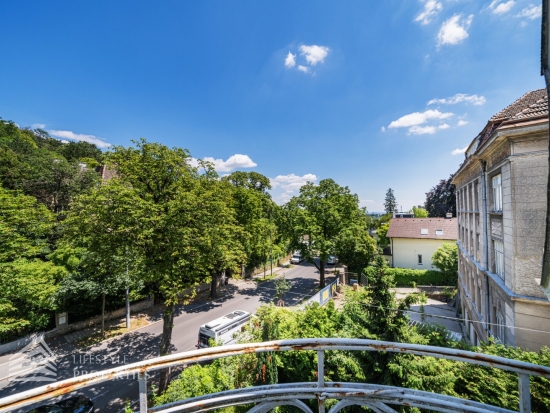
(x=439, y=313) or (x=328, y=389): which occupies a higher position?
(x=328, y=389)

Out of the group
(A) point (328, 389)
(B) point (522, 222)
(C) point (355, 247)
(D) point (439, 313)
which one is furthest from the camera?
(C) point (355, 247)

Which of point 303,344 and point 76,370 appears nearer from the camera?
point 303,344

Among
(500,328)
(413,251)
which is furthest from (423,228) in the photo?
(500,328)

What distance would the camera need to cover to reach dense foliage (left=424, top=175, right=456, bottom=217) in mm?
44188

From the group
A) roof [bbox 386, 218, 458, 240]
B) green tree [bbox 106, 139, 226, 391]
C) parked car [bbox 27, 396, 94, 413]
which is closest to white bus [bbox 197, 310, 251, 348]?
green tree [bbox 106, 139, 226, 391]

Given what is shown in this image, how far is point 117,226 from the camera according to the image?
9.54m

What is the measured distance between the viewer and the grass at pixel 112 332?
46.1 feet

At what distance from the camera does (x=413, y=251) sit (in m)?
28.7

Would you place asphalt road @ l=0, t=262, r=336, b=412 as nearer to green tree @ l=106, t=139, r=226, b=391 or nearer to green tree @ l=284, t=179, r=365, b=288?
green tree @ l=106, t=139, r=226, b=391

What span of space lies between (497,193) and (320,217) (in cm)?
1411

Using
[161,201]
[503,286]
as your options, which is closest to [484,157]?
[503,286]

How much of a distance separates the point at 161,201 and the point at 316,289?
17697 mm

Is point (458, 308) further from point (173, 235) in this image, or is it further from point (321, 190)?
point (173, 235)

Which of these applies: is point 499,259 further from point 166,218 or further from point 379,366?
point 166,218
